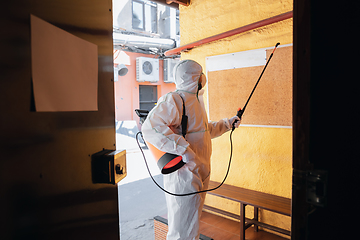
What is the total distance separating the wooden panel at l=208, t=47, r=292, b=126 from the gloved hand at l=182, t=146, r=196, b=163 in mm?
908

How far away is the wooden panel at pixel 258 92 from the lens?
2.10 m

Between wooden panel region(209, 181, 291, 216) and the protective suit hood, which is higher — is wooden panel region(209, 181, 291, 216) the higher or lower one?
the lower one

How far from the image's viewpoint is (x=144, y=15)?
7.64 m

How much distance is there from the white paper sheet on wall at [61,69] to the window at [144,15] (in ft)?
24.2

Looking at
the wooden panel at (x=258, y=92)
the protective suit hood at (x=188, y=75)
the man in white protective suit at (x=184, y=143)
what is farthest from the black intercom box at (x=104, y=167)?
the wooden panel at (x=258, y=92)

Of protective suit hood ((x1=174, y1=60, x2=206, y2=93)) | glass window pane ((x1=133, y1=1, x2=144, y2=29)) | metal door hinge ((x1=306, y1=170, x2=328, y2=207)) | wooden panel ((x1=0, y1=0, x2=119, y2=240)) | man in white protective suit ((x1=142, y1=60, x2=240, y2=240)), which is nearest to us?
wooden panel ((x1=0, y1=0, x2=119, y2=240))

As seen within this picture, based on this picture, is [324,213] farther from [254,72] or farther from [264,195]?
[254,72]

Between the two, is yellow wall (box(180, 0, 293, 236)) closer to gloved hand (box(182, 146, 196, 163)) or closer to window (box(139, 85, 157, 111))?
gloved hand (box(182, 146, 196, 163))

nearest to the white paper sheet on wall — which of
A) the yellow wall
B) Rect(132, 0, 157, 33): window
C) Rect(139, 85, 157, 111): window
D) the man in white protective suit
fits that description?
the man in white protective suit

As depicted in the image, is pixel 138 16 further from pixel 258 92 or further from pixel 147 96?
pixel 258 92

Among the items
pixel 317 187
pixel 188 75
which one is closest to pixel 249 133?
pixel 188 75

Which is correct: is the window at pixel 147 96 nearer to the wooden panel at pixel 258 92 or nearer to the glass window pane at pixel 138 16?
the glass window pane at pixel 138 16

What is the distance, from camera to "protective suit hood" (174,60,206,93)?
1.90 metres

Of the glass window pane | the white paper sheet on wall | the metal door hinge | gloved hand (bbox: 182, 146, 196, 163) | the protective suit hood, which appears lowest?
gloved hand (bbox: 182, 146, 196, 163)
